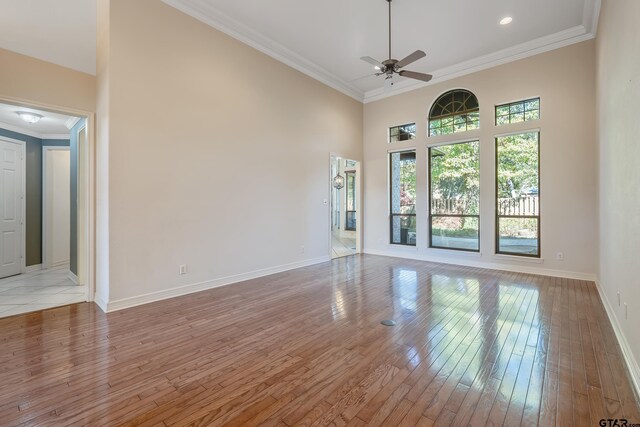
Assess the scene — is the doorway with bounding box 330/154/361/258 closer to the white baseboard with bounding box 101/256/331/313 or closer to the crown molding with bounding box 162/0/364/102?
the crown molding with bounding box 162/0/364/102

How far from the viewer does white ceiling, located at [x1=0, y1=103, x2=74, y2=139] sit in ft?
15.8

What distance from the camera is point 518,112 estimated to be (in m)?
5.27

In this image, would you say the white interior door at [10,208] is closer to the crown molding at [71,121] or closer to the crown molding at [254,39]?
the crown molding at [71,121]

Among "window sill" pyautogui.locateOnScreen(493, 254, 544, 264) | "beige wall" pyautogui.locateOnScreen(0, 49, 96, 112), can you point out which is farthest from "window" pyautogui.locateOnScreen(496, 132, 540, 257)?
"beige wall" pyautogui.locateOnScreen(0, 49, 96, 112)

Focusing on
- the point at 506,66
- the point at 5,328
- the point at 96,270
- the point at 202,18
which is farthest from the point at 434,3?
the point at 5,328

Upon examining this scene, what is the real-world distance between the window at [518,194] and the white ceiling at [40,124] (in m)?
7.81

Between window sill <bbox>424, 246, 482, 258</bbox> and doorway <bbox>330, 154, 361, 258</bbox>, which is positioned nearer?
window sill <bbox>424, 246, 482, 258</bbox>

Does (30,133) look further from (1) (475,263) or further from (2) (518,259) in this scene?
(2) (518,259)

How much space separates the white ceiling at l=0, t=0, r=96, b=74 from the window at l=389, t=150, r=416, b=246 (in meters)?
5.95

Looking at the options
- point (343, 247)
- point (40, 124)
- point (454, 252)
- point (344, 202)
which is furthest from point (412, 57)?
point (344, 202)

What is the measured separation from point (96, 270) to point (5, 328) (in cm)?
98

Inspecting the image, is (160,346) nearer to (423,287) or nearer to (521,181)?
(423,287)

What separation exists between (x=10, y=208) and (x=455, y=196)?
343 inches

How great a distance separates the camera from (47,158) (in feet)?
19.4
